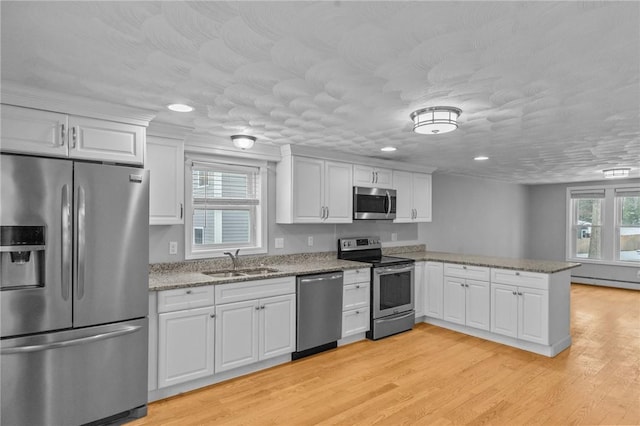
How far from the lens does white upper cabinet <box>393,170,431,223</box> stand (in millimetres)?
5199

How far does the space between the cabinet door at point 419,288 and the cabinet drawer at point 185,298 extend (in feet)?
9.18

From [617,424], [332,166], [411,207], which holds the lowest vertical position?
[617,424]

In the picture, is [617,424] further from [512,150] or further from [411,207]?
[411,207]

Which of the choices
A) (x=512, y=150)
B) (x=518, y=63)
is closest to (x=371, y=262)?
(x=512, y=150)

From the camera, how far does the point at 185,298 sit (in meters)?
2.98

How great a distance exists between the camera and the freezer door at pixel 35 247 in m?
2.22

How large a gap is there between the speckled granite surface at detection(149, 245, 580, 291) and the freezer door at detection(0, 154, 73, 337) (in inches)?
24.3

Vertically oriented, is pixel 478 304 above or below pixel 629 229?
below

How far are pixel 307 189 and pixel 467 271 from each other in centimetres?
217

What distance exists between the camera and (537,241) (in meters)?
8.57

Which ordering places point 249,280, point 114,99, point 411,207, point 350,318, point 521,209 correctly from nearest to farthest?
point 114,99 < point 249,280 < point 350,318 < point 411,207 < point 521,209

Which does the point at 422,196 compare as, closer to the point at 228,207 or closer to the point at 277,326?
the point at 228,207

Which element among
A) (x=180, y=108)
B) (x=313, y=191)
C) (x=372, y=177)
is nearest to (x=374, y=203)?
(x=372, y=177)

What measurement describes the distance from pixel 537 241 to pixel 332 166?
6437 mm
